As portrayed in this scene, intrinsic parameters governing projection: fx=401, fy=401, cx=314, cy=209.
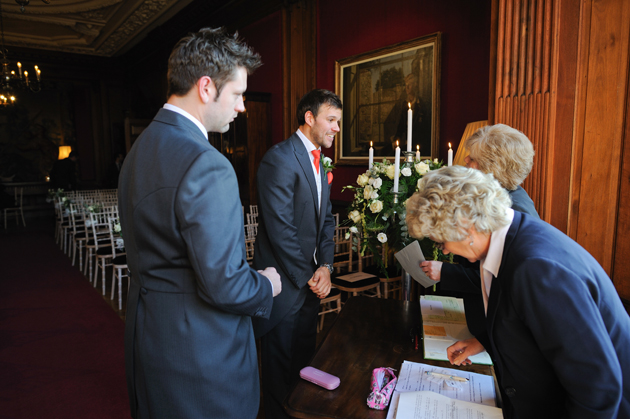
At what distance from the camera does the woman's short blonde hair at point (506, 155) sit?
1.60 meters

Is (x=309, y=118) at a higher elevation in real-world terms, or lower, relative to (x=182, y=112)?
higher

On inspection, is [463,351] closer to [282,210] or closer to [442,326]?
[442,326]

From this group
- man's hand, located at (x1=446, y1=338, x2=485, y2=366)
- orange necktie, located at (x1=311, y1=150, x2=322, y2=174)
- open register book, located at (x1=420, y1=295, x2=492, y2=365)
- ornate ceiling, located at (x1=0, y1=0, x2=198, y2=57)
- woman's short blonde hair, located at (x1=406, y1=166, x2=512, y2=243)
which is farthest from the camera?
ornate ceiling, located at (x1=0, y1=0, x2=198, y2=57)

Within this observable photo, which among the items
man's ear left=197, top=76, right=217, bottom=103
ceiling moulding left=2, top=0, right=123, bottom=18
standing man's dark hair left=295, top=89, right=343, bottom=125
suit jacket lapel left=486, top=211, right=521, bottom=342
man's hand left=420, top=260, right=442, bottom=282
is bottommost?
man's hand left=420, top=260, right=442, bottom=282

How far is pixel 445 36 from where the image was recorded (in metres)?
4.21

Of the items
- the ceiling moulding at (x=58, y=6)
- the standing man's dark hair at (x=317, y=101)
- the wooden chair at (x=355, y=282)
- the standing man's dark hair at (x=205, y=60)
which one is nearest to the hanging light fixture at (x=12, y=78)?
the ceiling moulding at (x=58, y=6)

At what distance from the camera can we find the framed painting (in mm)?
4363

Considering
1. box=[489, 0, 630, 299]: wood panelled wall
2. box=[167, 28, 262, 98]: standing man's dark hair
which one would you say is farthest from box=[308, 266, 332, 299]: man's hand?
box=[489, 0, 630, 299]: wood panelled wall

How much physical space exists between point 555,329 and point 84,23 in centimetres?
1178

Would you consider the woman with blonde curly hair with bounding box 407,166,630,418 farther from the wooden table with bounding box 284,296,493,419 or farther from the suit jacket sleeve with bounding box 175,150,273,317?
the suit jacket sleeve with bounding box 175,150,273,317

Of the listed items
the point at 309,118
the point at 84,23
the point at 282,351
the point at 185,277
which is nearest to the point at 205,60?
the point at 185,277

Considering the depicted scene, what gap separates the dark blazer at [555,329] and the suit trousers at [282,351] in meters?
1.25

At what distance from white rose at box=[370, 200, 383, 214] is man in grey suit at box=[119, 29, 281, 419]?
2.86ft

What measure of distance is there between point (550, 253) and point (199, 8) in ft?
27.9
